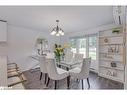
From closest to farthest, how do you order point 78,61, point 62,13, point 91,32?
point 62,13 → point 78,61 → point 91,32

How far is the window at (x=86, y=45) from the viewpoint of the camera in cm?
496

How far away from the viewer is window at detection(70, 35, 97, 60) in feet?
16.3

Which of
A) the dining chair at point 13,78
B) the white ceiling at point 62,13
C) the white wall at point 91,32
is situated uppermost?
the white ceiling at point 62,13

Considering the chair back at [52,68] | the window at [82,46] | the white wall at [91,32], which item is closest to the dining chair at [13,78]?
the chair back at [52,68]

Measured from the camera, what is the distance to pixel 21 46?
5.06 meters

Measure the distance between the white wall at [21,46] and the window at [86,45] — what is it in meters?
1.84

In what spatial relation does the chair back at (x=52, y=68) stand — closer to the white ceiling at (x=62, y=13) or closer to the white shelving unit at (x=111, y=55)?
the white ceiling at (x=62, y=13)

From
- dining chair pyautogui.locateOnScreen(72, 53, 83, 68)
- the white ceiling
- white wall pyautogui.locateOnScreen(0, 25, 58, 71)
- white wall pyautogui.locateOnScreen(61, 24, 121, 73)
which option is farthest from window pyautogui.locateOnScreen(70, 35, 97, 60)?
white wall pyautogui.locateOnScreen(0, 25, 58, 71)

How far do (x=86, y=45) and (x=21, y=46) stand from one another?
3004mm

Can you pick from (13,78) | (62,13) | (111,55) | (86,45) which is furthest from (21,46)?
(111,55)

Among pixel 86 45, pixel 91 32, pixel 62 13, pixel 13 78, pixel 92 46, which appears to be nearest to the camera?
pixel 13 78

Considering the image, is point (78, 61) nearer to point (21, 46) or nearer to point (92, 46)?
point (92, 46)
